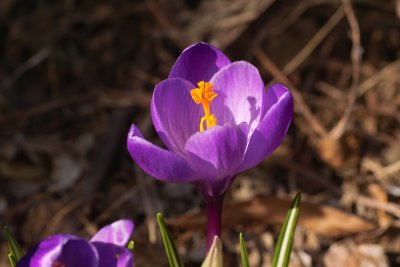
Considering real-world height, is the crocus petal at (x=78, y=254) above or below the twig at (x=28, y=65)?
above

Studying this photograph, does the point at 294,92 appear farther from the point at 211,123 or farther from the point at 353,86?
the point at 211,123

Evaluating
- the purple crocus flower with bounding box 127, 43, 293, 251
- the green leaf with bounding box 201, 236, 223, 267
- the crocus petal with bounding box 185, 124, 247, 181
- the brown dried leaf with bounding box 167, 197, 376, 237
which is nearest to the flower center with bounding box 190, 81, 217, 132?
the purple crocus flower with bounding box 127, 43, 293, 251

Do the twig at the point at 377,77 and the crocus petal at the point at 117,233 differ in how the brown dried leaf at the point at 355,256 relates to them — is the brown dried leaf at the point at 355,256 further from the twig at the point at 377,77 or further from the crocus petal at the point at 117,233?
the crocus petal at the point at 117,233

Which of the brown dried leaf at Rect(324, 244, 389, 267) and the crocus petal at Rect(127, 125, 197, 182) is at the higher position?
the crocus petal at Rect(127, 125, 197, 182)

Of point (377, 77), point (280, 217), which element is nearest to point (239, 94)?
point (280, 217)

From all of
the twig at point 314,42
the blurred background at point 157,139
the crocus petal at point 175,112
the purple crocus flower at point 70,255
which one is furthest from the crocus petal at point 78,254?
the twig at point 314,42

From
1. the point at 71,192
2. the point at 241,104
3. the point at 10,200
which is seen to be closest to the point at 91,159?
the point at 71,192

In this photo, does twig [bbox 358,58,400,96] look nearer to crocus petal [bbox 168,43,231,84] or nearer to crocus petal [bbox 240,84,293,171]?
crocus petal [bbox 168,43,231,84]
